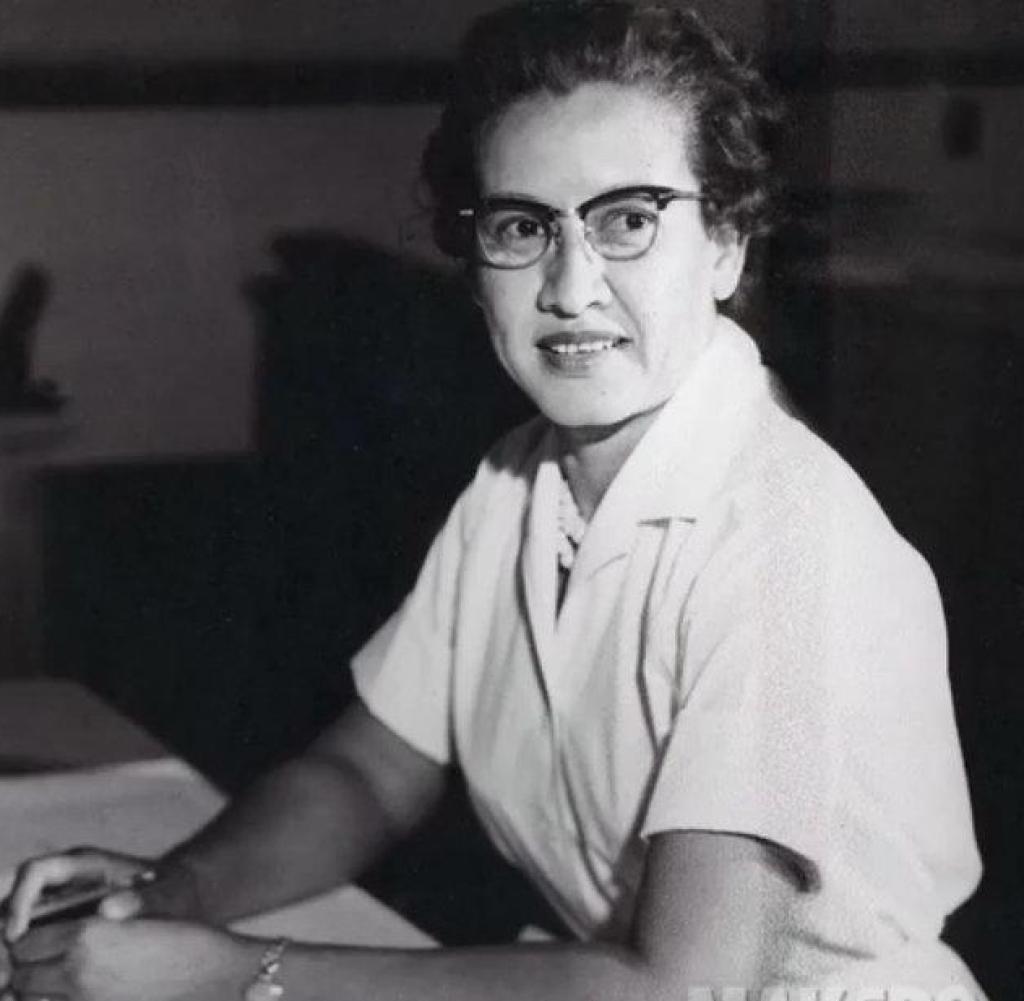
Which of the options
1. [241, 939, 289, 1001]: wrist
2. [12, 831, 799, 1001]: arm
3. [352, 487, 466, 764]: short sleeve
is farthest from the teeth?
[241, 939, 289, 1001]: wrist

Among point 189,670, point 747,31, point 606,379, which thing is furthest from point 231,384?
point 747,31

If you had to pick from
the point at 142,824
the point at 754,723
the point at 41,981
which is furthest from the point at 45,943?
the point at 754,723

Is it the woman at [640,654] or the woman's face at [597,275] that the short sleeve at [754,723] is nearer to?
the woman at [640,654]

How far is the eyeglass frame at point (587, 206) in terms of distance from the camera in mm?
1001

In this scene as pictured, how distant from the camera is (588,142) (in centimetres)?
100

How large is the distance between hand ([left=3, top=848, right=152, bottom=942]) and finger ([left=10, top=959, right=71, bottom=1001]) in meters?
0.03

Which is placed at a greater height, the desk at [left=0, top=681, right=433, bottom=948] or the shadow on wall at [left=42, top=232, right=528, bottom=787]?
the shadow on wall at [left=42, top=232, right=528, bottom=787]

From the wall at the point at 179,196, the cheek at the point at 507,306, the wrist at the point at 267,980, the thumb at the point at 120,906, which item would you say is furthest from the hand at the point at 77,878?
the cheek at the point at 507,306

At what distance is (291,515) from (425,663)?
193 mm

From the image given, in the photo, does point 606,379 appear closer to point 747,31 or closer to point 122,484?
point 747,31

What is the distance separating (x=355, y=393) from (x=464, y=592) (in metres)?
0.21

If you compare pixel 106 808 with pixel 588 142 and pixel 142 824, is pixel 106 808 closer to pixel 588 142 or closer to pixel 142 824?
pixel 142 824

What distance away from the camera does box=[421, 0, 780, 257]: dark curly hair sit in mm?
1013

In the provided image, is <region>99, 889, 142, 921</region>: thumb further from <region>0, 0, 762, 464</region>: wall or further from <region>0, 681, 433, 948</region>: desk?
<region>0, 0, 762, 464</region>: wall
